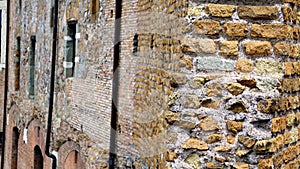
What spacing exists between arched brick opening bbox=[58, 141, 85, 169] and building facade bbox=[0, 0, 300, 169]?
0.13 ft

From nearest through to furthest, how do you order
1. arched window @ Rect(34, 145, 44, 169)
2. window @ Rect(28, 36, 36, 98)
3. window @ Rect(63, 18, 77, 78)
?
window @ Rect(63, 18, 77, 78) < arched window @ Rect(34, 145, 44, 169) < window @ Rect(28, 36, 36, 98)

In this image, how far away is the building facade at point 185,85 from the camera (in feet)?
12.0

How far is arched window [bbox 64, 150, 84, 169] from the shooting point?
25.7 feet

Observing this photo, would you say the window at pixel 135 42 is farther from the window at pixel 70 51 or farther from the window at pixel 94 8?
the window at pixel 70 51

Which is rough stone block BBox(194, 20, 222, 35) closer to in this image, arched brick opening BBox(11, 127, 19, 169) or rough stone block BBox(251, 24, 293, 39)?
rough stone block BBox(251, 24, 293, 39)

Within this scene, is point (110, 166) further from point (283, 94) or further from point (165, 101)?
point (283, 94)

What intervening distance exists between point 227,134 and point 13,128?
1093 cm

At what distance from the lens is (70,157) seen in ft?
27.1

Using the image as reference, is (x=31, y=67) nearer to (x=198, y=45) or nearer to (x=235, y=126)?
(x=198, y=45)

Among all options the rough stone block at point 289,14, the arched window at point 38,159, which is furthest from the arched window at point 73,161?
the rough stone block at point 289,14

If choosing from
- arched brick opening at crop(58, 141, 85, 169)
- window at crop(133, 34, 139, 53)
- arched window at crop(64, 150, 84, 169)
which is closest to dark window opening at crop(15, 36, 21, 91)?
arched brick opening at crop(58, 141, 85, 169)

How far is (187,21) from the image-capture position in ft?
12.3

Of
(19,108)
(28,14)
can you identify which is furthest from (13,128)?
(28,14)

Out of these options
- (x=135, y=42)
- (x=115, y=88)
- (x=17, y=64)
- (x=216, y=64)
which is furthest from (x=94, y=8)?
(x=17, y=64)
